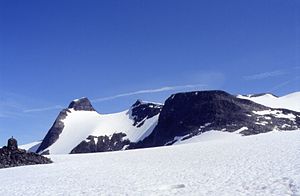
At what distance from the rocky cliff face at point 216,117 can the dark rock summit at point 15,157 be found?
10719cm

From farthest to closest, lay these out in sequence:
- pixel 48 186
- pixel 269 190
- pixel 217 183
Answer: pixel 48 186
pixel 217 183
pixel 269 190

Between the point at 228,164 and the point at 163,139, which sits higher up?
the point at 163,139

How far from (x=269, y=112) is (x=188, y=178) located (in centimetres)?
16033

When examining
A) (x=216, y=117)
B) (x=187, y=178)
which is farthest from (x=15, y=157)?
(x=216, y=117)

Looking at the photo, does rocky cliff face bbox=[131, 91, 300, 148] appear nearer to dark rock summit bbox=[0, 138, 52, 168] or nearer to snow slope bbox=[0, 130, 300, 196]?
dark rock summit bbox=[0, 138, 52, 168]

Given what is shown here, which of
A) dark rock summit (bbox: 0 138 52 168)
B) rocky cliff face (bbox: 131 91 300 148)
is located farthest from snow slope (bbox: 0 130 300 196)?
rocky cliff face (bbox: 131 91 300 148)

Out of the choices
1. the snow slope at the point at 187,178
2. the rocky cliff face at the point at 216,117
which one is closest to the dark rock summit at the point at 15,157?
the snow slope at the point at 187,178

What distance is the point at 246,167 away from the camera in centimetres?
2566

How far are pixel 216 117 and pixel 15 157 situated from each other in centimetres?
13046

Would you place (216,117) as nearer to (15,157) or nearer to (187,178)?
(15,157)

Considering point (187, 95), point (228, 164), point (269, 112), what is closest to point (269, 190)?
point (228, 164)

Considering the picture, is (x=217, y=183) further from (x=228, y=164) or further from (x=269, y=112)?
(x=269, y=112)

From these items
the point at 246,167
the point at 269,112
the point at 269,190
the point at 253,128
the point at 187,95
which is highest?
the point at 187,95

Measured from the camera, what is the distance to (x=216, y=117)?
167m
